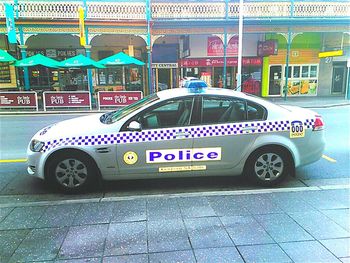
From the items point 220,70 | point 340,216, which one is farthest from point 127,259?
point 220,70

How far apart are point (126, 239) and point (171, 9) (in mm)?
16829

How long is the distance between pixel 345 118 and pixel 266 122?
29.4 feet

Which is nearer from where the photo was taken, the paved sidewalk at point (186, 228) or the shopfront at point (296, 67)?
the paved sidewalk at point (186, 228)

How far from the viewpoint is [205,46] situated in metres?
21.2

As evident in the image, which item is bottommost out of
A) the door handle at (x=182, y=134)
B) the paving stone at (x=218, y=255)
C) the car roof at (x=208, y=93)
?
the paving stone at (x=218, y=255)

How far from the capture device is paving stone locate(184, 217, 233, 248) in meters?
3.27

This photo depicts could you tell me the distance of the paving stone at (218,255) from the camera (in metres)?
2.98

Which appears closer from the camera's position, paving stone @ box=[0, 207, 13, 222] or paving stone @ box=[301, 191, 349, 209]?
paving stone @ box=[0, 207, 13, 222]

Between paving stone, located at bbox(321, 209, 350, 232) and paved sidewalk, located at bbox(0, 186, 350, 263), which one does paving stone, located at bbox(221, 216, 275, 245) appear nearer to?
paved sidewalk, located at bbox(0, 186, 350, 263)

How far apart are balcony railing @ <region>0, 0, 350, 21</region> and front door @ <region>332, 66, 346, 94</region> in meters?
4.36

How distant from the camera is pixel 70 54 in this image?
21.1 meters

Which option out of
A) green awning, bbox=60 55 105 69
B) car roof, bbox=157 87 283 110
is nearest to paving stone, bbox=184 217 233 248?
car roof, bbox=157 87 283 110

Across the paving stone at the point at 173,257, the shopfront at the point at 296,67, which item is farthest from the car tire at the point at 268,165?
the shopfront at the point at 296,67

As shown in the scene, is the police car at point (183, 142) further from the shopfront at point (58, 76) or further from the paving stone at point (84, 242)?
the shopfront at point (58, 76)
